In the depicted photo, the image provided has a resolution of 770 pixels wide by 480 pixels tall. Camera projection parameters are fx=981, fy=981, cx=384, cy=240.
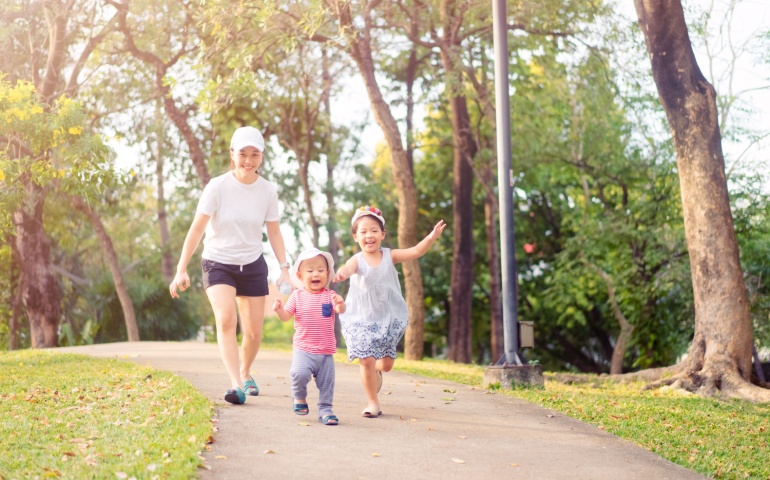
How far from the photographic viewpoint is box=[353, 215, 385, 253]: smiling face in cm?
773

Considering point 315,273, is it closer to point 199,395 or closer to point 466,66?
point 199,395

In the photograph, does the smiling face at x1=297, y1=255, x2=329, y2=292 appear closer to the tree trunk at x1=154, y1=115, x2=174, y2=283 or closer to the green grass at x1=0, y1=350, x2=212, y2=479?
the green grass at x1=0, y1=350, x2=212, y2=479

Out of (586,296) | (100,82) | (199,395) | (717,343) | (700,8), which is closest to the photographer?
(199,395)

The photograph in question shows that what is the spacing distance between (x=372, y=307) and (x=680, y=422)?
11.2ft

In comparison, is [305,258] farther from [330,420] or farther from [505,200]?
[505,200]

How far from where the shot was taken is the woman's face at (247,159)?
26.0ft

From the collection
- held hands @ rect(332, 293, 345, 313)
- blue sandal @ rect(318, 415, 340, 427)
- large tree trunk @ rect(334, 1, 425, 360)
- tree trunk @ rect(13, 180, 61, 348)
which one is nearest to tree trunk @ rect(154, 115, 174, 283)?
tree trunk @ rect(13, 180, 61, 348)

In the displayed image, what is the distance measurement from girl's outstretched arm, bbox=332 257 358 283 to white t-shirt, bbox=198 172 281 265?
3.13ft

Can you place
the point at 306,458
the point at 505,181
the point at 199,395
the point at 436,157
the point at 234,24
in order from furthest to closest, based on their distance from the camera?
1. the point at 436,157
2. the point at 234,24
3. the point at 505,181
4. the point at 199,395
5. the point at 306,458

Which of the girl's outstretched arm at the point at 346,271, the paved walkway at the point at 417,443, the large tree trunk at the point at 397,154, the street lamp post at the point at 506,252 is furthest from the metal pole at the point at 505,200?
the large tree trunk at the point at 397,154

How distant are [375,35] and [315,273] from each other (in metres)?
16.5

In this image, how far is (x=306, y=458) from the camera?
6.12m

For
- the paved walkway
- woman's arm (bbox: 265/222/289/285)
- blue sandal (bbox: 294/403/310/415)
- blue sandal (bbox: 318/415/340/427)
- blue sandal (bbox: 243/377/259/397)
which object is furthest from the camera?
blue sandal (bbox: 243/377/259/397)

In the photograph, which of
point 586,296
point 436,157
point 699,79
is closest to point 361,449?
point 699,79
